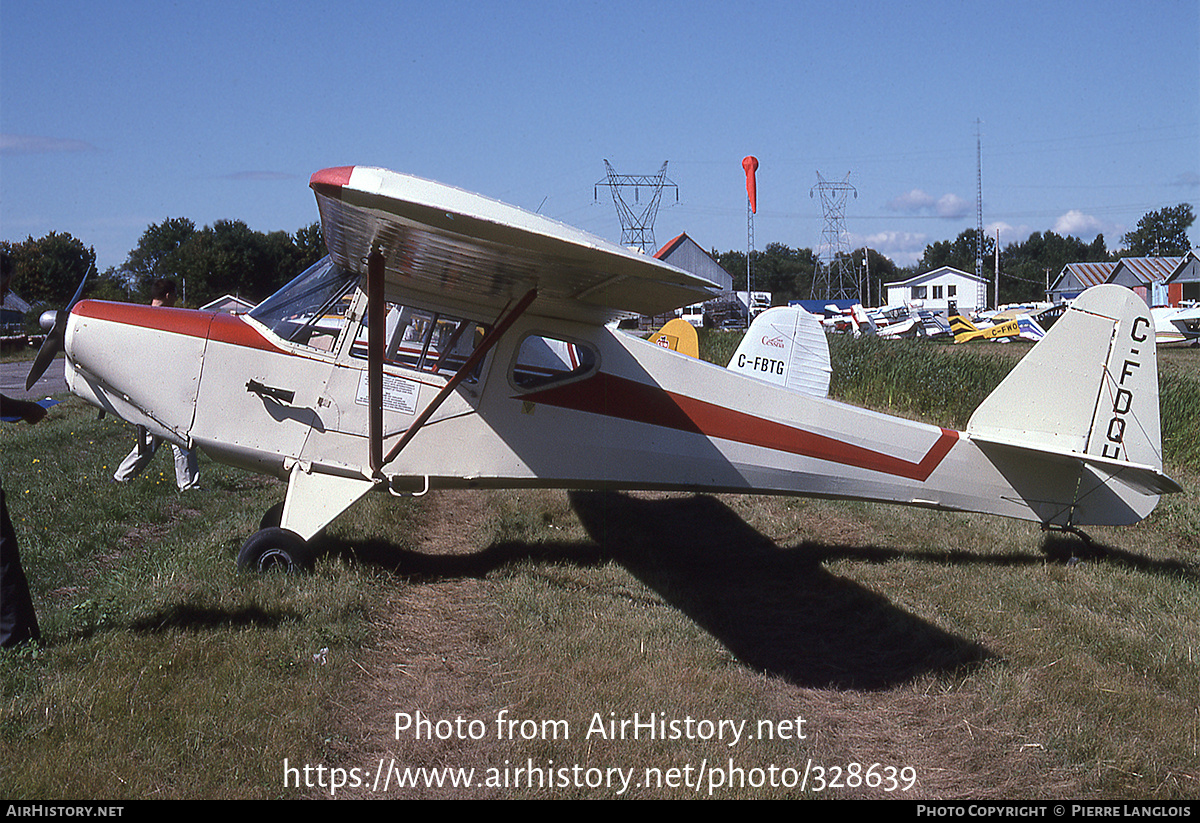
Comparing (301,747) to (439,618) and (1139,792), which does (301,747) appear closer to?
(439,618)

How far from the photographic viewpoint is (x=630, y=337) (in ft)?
20.6

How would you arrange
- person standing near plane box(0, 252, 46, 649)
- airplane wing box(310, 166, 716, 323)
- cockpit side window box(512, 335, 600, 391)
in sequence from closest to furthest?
airplane wing box(310, 166, 716, 323) < person standing near plane box(0, 252, 46, 649) < cockpit side window box(512, 335, 600, 391)

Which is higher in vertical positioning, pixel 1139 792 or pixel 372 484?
pixel 372 484

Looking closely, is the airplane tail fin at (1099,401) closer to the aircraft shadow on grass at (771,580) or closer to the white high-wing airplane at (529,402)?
the white high-wing airplane at (529,402)

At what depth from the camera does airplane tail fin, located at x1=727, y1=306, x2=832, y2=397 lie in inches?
366

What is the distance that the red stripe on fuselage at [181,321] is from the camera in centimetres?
552

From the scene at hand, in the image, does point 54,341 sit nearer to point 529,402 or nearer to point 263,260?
point 529,402

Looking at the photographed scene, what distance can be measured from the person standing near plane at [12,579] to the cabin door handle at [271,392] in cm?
146

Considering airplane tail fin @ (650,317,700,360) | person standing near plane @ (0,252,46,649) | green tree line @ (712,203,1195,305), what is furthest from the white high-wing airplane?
green tree line @ (712,203,1195,305)

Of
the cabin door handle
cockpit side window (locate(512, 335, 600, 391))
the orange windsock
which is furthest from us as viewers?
the orange windsock

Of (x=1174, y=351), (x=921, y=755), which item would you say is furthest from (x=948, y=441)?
(x=1174, y=351)

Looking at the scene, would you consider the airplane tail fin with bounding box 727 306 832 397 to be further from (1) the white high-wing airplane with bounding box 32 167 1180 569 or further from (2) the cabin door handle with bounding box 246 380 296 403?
(2) the cabin door handle with bounding box 246 380 296 403

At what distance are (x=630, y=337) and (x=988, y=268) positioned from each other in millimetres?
123632

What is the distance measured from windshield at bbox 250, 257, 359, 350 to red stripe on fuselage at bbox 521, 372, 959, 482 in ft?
4.72
